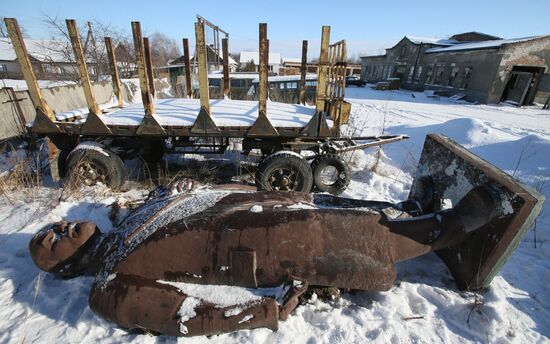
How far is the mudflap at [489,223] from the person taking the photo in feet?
6.23

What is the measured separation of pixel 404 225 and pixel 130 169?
4.69 meters

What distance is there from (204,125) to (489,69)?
21.4 meters

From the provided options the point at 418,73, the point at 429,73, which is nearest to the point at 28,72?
the point at 429,73

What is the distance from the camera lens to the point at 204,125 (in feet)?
12.4

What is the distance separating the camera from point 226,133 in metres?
3.87

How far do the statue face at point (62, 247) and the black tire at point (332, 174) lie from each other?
3117mm

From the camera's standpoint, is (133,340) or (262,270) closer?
(133,340)

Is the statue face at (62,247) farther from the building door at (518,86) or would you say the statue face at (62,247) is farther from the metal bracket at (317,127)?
the building door at (518,86)

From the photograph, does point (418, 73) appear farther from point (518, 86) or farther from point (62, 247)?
point (62, 247)

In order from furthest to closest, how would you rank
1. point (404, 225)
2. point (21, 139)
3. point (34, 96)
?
1. point (21, 139)
2. point (34, 96)
3. point (404, 225)

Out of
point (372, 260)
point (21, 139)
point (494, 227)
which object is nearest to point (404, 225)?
point (372, 260)

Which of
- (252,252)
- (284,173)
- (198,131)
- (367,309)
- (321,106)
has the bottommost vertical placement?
(367,309)

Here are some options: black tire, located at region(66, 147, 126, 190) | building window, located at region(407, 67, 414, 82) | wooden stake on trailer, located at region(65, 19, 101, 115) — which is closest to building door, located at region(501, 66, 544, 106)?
building window, located at region(407, 67, 414, 82)

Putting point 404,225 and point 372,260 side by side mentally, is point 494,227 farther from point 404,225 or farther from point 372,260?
point 372,260
